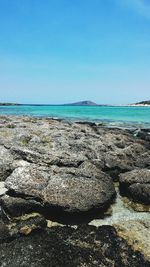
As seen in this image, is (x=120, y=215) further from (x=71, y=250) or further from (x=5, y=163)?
(x=5, y=163)

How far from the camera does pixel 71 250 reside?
877 centimetres

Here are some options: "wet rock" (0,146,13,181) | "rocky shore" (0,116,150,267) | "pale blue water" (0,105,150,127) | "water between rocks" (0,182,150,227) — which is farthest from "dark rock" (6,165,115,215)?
"pale blue water" (0,105,150,127)

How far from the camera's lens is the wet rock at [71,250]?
27.2ft

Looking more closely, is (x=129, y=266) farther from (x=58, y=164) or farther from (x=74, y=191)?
(x=58, y=164)

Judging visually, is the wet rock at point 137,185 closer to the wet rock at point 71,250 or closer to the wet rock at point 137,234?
the wet rock at point 137,234

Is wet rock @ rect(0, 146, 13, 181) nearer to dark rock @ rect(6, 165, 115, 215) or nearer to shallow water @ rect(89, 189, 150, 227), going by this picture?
dark rock @ rect(6, 165, 115, 215)

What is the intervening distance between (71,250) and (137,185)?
5258 mm

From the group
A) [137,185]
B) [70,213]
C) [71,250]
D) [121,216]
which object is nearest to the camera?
[71,250]

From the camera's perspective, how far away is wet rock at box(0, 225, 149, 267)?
830cm

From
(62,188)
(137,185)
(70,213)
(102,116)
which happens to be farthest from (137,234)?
(102,116)

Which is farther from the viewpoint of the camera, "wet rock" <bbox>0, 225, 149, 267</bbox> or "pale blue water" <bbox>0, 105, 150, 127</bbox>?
"pale blue water" <bbox>0, 105, 150, 127</bbox>

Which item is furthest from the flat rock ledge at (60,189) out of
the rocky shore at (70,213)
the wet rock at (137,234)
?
the wet rock at (137,234)

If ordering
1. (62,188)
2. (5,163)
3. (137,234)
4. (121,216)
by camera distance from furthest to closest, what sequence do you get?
(5,163) < (62,188) < (121,216) < (137,234)

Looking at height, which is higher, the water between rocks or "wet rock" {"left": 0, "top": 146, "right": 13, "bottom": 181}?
"wet rock" {"left": 0, "top": 146, "right": 13, "bottom": 181}
